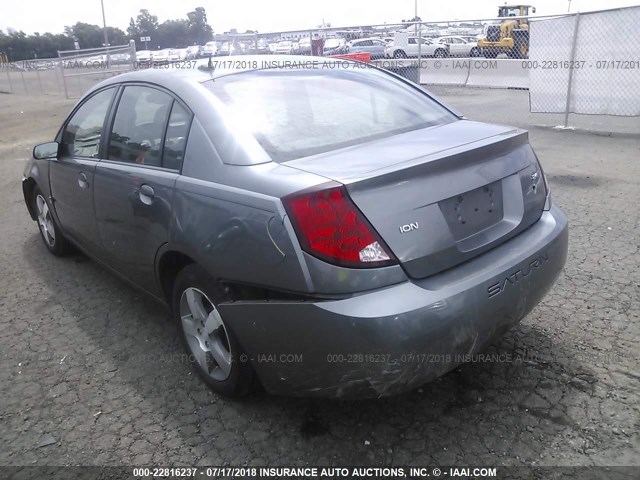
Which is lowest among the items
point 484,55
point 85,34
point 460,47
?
point 484,55

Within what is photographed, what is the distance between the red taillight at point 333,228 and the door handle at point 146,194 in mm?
1130

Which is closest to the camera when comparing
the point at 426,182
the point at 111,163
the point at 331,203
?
the point at 331,203

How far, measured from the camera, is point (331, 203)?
2.14m

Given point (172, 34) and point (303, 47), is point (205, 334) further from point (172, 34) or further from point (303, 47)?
point (172, 34)

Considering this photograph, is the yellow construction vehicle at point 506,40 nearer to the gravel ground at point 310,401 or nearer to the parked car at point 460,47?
the parked car at point 460,47

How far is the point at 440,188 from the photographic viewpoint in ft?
7.64

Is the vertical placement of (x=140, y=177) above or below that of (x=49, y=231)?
above

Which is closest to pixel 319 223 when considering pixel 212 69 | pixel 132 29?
pixel 212 69

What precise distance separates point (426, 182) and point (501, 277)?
1.75 ft

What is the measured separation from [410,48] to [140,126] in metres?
18.8

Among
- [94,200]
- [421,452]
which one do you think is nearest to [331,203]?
[421,452]

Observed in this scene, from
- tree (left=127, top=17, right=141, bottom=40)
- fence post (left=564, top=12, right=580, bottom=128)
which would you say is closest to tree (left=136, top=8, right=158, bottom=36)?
tree (left=127, top=17, right=141, bottom=40)

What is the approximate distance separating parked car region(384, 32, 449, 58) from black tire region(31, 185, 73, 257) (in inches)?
623

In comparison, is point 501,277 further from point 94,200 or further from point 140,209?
point 94,200
